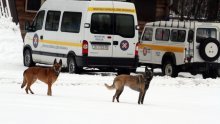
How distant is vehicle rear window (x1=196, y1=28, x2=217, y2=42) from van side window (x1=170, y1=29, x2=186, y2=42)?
0.50m

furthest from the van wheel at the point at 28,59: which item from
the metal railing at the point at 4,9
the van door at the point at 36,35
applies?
the metal railing at the point at 4,9

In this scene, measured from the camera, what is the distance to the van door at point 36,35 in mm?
27422

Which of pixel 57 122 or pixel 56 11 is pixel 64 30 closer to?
pixel 56 11

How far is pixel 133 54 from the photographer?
2598 cm

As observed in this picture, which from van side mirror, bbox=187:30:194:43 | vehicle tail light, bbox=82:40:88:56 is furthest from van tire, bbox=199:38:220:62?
vehicle tail light, bbox=82:40:88:56

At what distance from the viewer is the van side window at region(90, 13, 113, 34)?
25031 mm

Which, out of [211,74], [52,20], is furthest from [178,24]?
[52,20]

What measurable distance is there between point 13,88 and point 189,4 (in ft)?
128

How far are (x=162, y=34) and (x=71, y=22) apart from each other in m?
3.68

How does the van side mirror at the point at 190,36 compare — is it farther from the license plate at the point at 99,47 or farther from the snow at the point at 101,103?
the license plate at the point at 99,47

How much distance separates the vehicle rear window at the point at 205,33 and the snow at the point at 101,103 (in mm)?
2319

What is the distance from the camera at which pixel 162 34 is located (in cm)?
2777

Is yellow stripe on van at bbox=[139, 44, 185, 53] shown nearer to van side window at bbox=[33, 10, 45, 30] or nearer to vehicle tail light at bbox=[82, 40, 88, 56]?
vehicle tail light at bbox=[82, 40, 88, 56]

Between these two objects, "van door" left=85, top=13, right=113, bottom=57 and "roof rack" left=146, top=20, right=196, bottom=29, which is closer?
"van door" left=85, top=13, right=113, bottom=57
